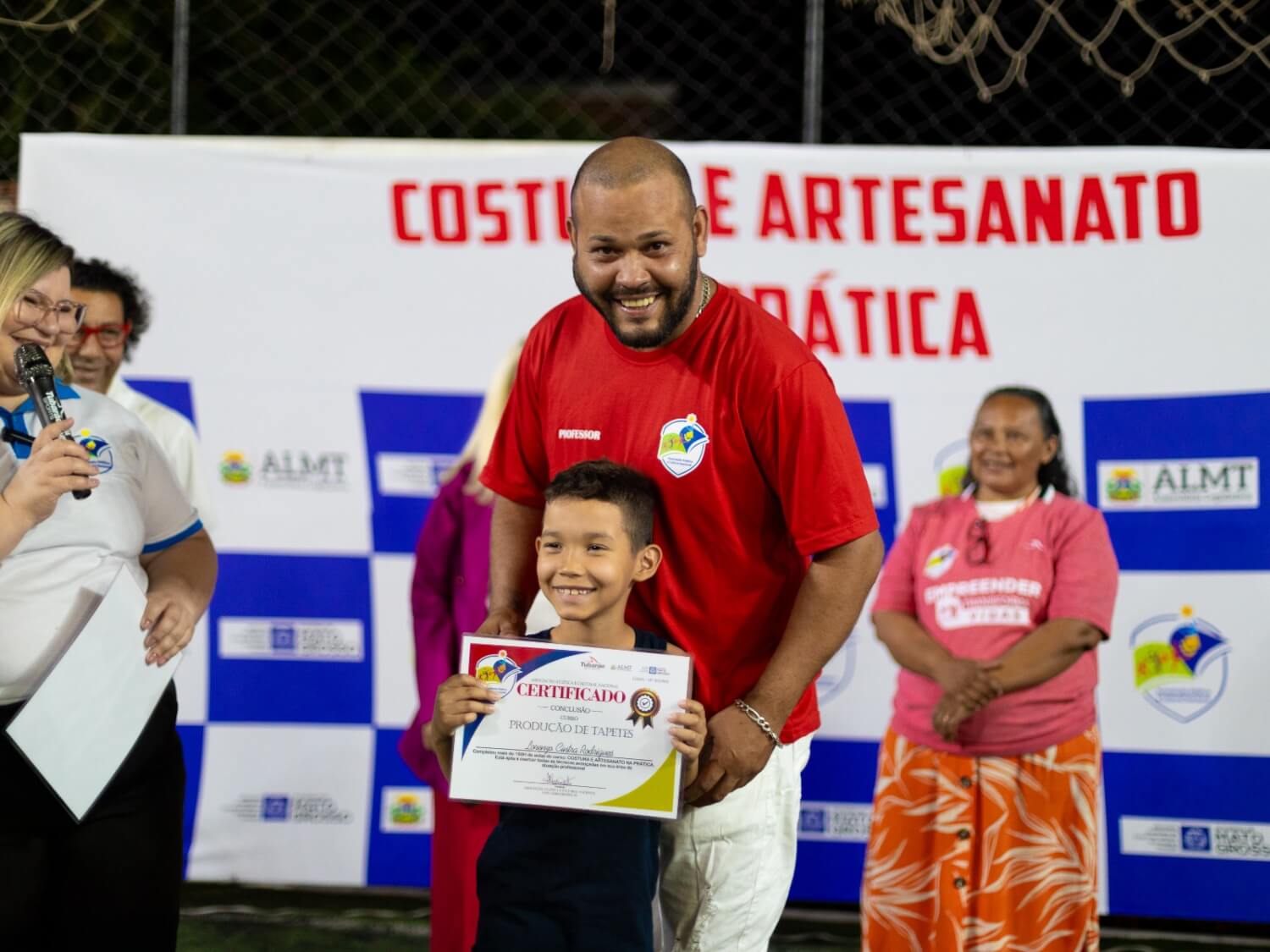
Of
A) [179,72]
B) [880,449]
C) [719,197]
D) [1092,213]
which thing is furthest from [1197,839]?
[179,72]

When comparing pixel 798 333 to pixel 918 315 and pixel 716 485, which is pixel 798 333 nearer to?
pixel 918 315

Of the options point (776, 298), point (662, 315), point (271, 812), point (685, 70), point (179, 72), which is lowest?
point (271, 812)

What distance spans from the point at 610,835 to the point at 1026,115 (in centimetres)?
494

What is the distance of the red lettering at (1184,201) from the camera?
4.12 meters

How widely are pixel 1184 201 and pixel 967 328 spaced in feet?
2.41

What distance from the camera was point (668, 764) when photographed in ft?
6.84

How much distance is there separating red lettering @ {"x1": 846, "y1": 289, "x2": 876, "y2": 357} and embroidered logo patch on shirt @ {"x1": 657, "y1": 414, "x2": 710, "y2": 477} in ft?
7.30

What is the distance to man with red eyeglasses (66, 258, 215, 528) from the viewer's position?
3.74m

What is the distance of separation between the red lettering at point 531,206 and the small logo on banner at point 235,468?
1.14 metres

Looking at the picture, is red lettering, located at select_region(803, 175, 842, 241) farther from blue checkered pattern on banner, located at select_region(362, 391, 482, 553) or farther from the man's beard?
the man's beard

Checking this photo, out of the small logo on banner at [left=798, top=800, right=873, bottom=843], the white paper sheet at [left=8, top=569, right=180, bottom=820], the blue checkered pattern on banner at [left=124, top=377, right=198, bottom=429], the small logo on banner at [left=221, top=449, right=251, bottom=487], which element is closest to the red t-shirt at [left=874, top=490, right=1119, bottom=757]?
the small logo on banner at [left=798, top=800, right=873, bottom=843]

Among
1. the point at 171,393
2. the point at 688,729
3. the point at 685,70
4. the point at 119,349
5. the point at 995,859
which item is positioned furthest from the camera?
the point at 685,70

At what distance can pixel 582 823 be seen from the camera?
2.16m

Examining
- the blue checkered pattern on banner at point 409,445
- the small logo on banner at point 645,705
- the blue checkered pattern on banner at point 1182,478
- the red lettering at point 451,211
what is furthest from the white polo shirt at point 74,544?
the blue checkered pattern on banner at point 1182,478
